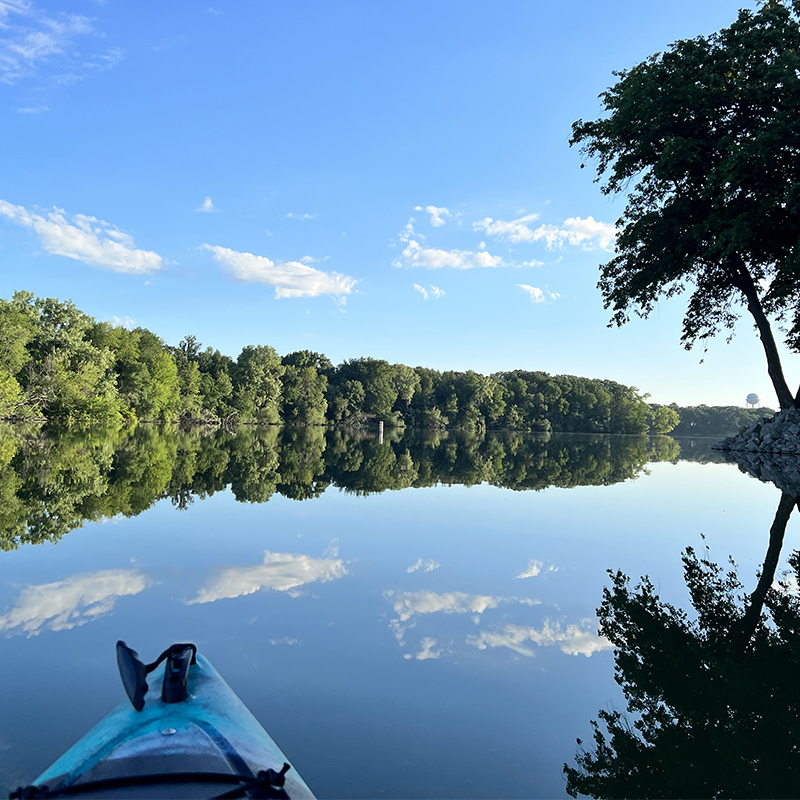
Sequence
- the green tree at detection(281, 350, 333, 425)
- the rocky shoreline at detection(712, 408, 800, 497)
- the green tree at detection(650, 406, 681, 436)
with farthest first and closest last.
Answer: the green tree at detection(650, 406, 681, 436) < the green tree at detection(281, 350, 333, 425) < the rocky shoreline at detection(712, 408, 800, 497)

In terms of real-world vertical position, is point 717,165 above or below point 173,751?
above

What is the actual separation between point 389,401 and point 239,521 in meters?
88.2

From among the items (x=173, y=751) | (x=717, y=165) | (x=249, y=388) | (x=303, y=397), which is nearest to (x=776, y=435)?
(x=717, y=165)

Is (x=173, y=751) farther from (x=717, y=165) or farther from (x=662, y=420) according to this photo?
(x=662, y=420)

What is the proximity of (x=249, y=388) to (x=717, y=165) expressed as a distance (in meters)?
69.2

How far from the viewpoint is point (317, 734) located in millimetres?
3369

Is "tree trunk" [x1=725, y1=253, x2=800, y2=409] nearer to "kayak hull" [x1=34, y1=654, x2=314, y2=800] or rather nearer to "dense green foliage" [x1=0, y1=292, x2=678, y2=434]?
"kayak hull" [x1=34, y1=654, x2=314, y2=800]

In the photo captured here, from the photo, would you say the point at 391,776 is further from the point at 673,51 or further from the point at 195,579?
the point at 673,51

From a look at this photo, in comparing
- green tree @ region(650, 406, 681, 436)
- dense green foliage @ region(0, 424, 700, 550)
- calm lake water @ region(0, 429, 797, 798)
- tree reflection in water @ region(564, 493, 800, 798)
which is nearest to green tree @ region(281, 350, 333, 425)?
dense green foliage @ region(0, 424, 700, 550)

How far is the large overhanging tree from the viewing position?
18.0 metres

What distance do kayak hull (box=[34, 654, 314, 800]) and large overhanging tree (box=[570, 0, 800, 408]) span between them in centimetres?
1992

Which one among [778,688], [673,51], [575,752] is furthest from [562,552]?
[673,51]

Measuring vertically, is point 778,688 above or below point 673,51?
below

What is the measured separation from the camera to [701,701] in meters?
3.82
